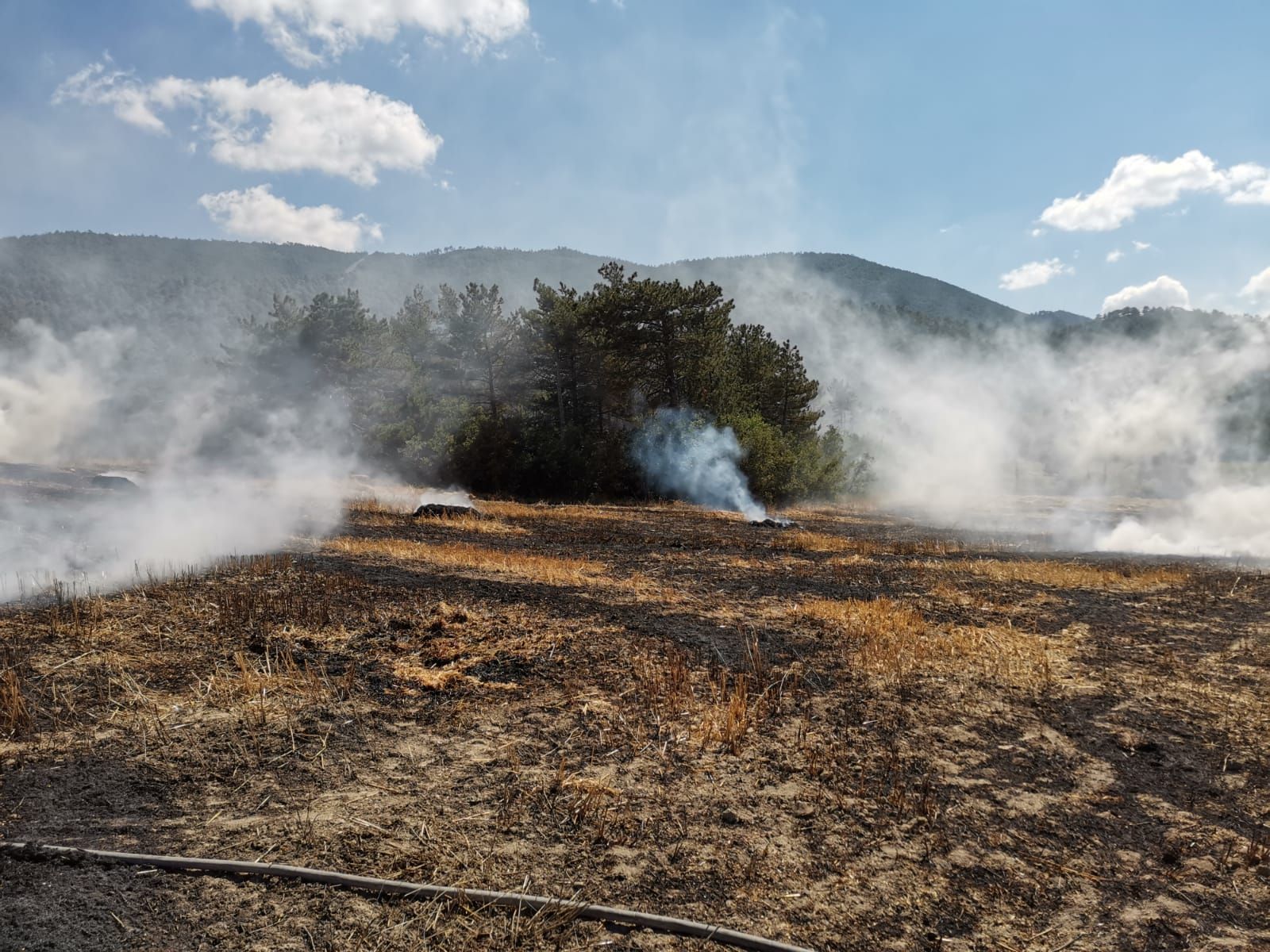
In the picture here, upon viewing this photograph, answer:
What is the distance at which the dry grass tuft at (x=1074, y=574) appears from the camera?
1318 centimetres

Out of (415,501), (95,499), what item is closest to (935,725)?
(95,499)

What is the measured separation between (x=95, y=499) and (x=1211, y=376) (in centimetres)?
4802

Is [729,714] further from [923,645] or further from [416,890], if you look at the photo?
[923,645]

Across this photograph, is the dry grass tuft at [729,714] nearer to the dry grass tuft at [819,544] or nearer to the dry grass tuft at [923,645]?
the dry grass tuft at [923,645]

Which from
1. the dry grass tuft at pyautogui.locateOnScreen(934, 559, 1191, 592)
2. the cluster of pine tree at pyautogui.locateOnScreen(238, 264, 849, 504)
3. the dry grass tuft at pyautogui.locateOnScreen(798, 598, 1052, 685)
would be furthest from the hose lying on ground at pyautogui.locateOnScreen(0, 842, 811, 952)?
the cluster of pine tree at pyautogui.locateOnScreen(238, 264, 849, 504)

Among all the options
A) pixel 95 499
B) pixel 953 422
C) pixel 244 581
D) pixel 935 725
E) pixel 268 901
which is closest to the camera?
pixel 268 901

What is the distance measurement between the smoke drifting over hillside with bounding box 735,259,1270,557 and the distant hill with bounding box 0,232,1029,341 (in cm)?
6459

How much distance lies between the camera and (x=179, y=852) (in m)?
3.93

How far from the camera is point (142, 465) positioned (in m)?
35.8

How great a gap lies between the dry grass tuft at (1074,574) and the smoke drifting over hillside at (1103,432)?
17.1ft

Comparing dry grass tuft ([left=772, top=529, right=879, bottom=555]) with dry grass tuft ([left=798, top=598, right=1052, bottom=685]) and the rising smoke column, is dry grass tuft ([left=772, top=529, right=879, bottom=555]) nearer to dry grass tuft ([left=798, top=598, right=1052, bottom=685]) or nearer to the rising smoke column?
dry grass tuft ([left=798, top=598, right=1052, bottom=685])

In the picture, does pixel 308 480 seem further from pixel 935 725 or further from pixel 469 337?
pixel 935 725

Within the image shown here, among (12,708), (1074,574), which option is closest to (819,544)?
(1074,574)

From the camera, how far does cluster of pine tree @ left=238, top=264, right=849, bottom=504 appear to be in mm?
34250
